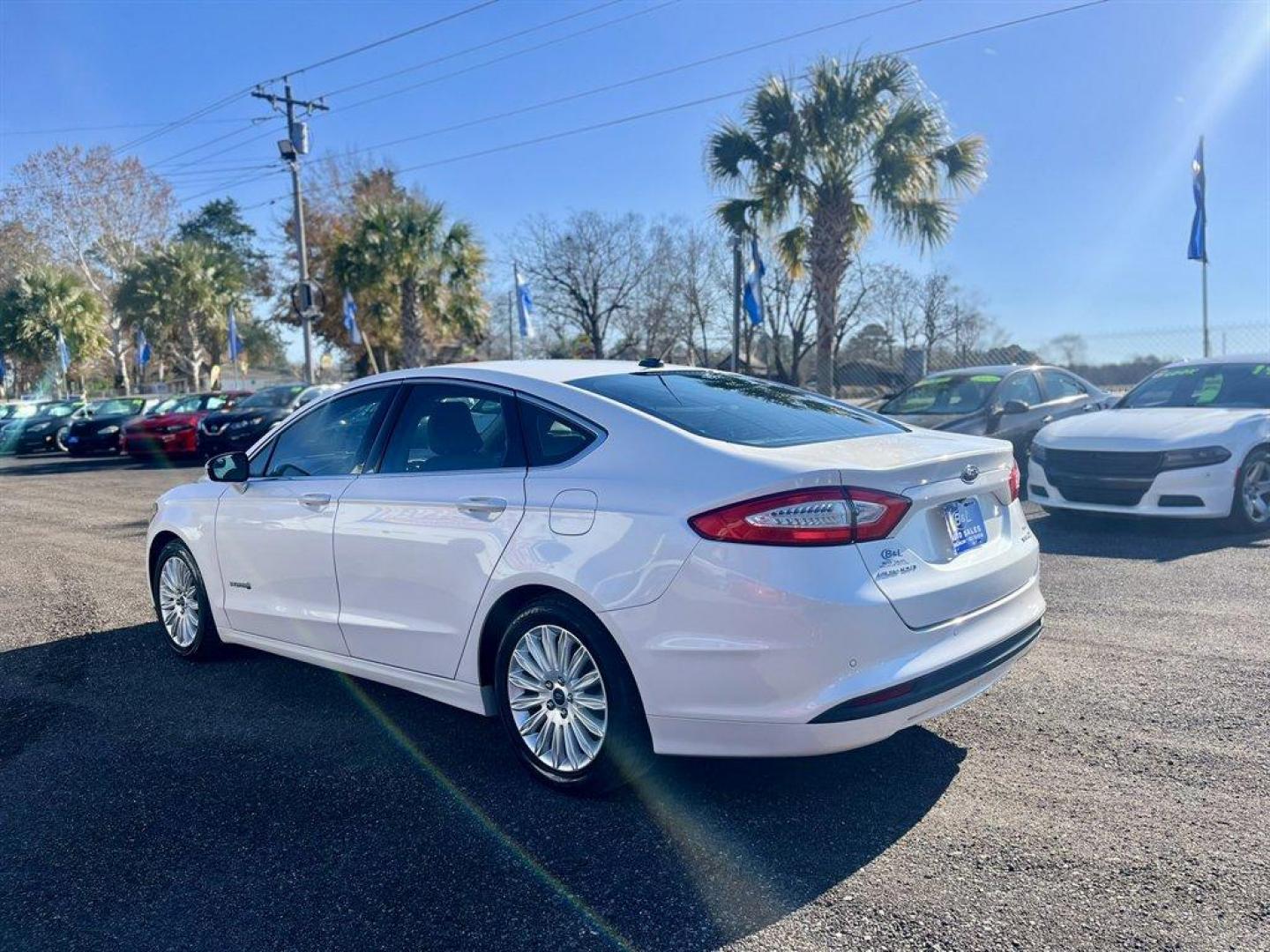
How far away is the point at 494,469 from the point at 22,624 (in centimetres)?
459

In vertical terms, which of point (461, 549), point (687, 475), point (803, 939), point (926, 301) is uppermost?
point (926, 301)

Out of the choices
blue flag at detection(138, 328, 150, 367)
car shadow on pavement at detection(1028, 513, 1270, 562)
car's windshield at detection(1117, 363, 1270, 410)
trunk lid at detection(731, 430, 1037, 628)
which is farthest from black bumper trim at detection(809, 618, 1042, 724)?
blue flag at detection(138, 328, 150, 367)

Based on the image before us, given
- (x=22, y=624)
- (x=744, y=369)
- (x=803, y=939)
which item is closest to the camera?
(x=803, y=939)

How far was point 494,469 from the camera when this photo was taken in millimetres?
3895

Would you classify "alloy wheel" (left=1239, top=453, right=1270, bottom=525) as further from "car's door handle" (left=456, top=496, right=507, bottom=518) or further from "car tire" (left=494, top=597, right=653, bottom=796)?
"car's door handle" (left=456, top=496, right=507, bottom=518)

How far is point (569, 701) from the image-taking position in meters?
3.60

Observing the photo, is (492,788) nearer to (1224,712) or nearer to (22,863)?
(22,863)

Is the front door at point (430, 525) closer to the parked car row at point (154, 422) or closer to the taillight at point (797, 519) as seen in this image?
the taillight at point (797, 519)

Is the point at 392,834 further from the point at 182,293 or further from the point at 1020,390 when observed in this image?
the point at 182,293

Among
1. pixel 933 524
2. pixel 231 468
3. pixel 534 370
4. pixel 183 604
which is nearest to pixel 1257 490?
→ pixel 933 524

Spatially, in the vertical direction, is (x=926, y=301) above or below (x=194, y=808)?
above

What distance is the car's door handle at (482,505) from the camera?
374 centimetres

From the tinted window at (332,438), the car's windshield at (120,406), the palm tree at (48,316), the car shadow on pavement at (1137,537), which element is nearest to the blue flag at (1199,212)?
the car shadow on pavement at (1137,537)

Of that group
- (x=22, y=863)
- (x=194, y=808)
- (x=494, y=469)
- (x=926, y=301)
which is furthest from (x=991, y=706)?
(x=926, y=301)
